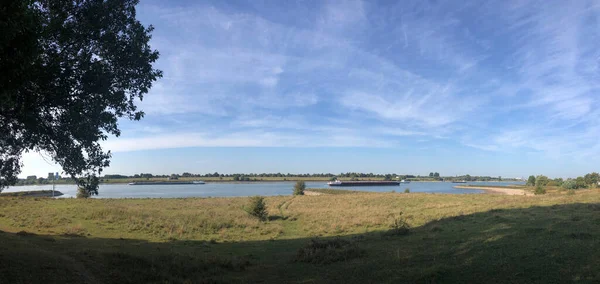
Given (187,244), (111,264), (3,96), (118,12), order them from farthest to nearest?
(187,244), (111,264), (118,12), (3,96)

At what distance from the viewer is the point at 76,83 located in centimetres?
981

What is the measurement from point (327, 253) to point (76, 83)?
11001mm

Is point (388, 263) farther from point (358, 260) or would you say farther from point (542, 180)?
point (542, 180)

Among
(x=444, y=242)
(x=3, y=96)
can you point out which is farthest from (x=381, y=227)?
(x=3, y=96)

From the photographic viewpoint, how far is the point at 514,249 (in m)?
12.3

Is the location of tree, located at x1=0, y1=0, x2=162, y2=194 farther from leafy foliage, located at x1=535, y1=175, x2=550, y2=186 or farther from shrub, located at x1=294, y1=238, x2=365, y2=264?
leafy foliage, located at x1=535, y1=175, x2=550, y2=186

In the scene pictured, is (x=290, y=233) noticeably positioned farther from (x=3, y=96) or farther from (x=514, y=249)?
(x=3, y=96)

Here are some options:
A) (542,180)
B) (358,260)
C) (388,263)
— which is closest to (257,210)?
(358,260)

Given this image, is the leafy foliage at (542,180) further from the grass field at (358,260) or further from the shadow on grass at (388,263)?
the shadow on grass at (388,263)

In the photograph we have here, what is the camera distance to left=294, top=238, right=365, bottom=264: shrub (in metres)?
14.2

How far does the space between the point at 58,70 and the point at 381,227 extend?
23.3 meters

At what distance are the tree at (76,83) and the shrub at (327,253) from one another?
8479mm

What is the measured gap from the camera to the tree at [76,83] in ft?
28.9

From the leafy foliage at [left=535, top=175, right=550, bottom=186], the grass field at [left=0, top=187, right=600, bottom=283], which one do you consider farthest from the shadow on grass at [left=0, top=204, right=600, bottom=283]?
the leafy foliage at [left=535, top=175, right=550, bottom=186]
